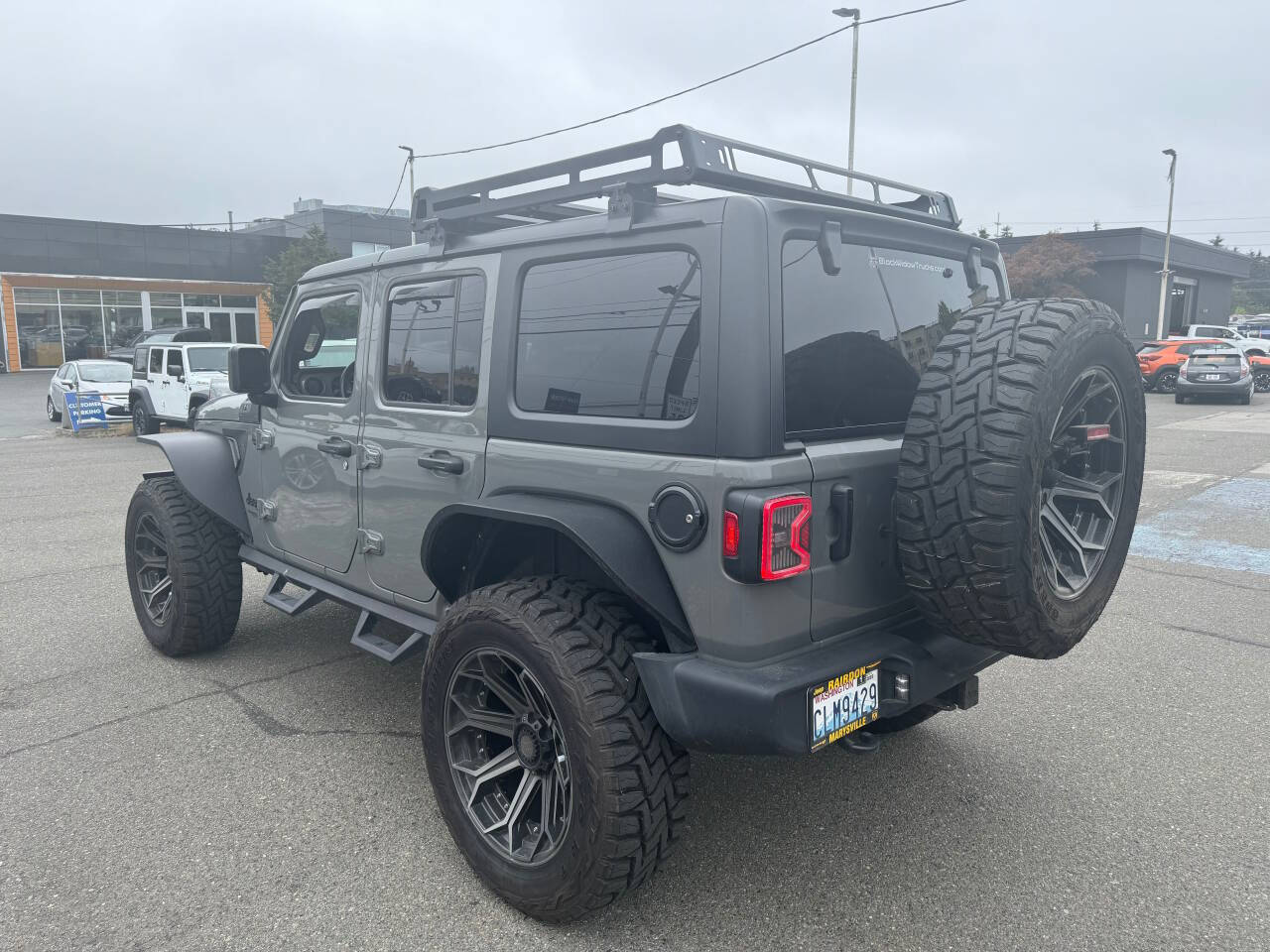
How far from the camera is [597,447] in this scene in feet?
8.98

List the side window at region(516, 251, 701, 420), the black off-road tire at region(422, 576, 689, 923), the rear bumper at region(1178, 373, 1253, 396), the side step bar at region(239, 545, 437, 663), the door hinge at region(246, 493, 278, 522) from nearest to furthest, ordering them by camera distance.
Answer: the black off-road tire at region(422, 576, 689, 923) < the side window at region(516, 251, 701, 420) < the side step bar at region(239, 545, 437, 663) < the door hinge at region(246, 493, 278, 522) < the rear bumper at region(1178, 373, 1253, 396)

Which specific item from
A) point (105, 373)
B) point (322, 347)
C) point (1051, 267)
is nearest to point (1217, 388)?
point (1051, 267)

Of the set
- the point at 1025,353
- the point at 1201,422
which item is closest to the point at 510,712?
the point at 1025,353

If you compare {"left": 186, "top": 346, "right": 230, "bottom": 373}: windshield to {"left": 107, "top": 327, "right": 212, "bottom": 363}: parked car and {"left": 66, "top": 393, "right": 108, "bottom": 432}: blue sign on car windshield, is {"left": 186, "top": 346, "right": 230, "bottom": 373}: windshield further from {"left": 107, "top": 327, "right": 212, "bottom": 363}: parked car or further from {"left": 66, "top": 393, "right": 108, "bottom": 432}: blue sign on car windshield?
{"left": 107, "top": 327, "right": 212, "bottom": 363}: parked car

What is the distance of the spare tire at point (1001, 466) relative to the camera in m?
2.37

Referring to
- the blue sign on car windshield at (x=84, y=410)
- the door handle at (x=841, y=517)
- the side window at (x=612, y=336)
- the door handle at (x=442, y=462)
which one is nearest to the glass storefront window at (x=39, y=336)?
the blue sign on car windshield at (x=84, y=410)

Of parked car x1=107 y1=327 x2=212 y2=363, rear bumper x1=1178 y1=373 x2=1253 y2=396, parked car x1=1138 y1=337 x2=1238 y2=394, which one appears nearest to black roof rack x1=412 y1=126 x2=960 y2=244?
rear bumper x1=1178 y1=373 x2=1253 y2=396

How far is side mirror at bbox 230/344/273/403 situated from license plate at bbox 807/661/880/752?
2884mm

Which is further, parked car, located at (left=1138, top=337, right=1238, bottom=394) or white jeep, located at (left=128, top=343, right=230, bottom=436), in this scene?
parked car, located at (left=1138, top=337, right=1238, bottom=394)

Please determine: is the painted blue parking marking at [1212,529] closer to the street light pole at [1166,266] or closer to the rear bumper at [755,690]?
the rear bumper at [755,690]

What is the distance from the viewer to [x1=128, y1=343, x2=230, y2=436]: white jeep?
15070mm

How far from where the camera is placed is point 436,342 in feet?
11.1

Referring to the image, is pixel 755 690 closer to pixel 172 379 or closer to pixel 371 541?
pixel 371 541

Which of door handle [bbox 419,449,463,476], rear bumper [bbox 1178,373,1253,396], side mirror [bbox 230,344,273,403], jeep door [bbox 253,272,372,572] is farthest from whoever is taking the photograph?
rear bumper [bbox 1178,373,1253,396]
